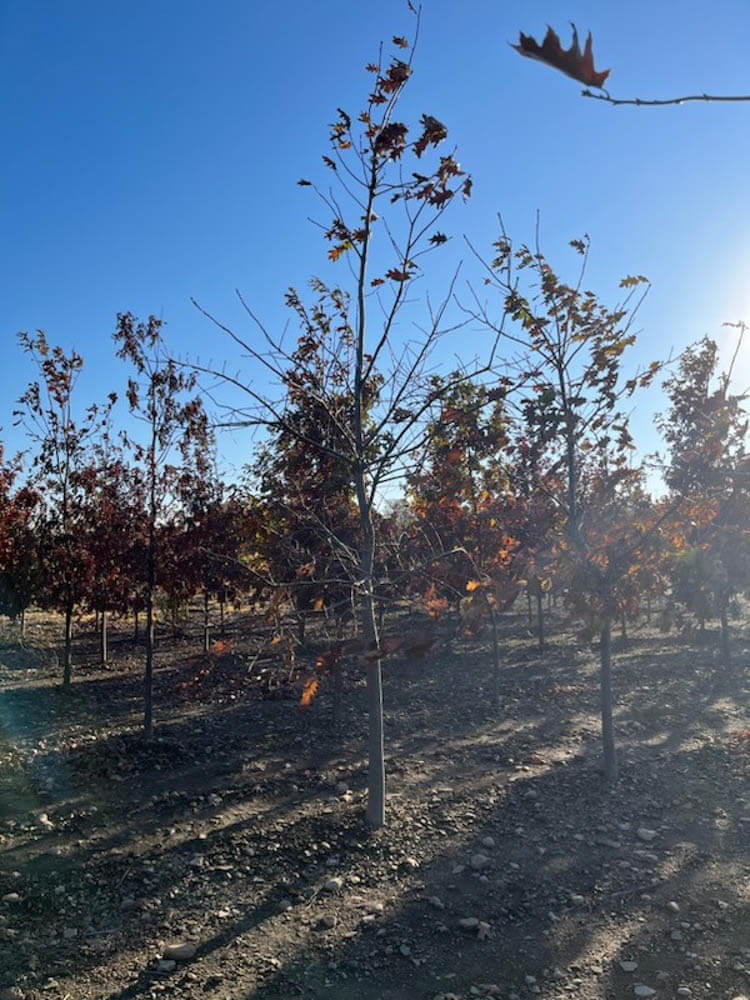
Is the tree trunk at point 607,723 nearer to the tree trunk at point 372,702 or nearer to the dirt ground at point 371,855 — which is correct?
the dirt ground at point 371,855

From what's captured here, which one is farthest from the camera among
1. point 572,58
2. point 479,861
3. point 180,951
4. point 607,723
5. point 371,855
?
point 607,723

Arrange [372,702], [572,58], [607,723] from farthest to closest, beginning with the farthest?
[607,723] → [372,702] → [572,58]

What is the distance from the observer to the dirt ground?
3656 millimetres

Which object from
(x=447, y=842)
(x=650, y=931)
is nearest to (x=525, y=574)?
(x=447, y=842)

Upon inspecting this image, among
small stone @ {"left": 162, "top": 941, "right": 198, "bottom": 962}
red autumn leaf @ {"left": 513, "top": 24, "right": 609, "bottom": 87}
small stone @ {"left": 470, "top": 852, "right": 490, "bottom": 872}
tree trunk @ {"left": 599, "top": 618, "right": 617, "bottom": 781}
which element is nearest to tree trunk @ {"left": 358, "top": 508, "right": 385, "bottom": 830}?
small stone @ {"left": 470, "top": 852, "right": 490, "bottom": 872}

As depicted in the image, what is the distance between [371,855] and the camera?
503 cm

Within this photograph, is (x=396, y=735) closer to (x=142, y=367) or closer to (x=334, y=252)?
(x=142, y=367)

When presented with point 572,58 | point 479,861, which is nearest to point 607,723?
point 479,861

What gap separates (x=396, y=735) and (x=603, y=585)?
3602mm

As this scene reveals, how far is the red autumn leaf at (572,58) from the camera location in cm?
131

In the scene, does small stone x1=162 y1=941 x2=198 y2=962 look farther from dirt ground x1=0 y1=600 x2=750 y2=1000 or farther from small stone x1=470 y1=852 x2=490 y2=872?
small stone x1=470 y1=852 x2=490 y2=872

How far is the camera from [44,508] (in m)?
12.2

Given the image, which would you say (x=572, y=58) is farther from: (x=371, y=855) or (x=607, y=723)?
(x=607, y=723)

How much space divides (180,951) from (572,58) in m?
4.42
